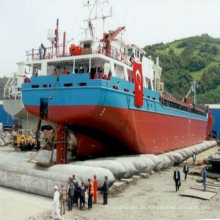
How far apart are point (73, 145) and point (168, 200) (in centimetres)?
798

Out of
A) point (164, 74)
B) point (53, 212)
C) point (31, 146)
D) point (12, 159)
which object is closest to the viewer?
point (53, 212)

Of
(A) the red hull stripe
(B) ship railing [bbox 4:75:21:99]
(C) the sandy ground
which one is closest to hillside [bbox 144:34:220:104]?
(B) ship railing [bbox 4:75:21:99]

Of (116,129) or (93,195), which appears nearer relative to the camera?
(93,195)

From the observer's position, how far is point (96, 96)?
52.8 ft

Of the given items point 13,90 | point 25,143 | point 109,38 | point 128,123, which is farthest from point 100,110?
point 13,90

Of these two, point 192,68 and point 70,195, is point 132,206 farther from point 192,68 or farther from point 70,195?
point 192,68

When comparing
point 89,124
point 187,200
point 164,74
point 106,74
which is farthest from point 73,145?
point 164,74

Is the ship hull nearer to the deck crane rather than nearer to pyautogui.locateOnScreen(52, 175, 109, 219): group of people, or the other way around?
the deck crane

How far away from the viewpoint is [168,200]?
40.8 ft

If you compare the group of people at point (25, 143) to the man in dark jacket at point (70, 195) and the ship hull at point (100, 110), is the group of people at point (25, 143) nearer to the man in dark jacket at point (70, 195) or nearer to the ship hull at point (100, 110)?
the ship hull at point (100, 110)

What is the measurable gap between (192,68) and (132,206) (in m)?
102

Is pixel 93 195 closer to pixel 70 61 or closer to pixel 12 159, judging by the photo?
pixel 12 159

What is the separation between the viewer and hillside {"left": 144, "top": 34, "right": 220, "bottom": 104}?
95062 mm

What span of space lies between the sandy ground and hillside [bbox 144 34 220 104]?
Result: 79.6 m
